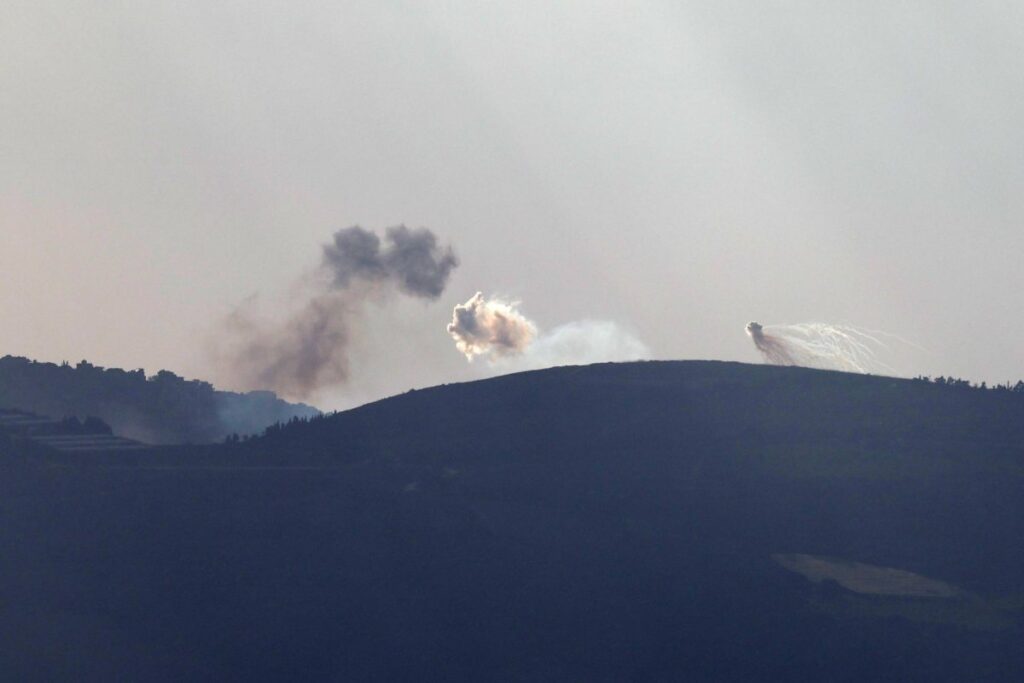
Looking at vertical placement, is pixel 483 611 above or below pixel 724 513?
below

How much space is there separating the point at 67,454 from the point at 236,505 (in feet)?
74.1

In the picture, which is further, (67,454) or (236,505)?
(67,454)

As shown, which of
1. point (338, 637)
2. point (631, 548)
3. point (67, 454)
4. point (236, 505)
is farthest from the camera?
point (67, 454)

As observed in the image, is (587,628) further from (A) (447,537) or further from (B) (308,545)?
(B) (308,545)

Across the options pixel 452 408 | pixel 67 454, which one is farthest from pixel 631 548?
pixel 67 454

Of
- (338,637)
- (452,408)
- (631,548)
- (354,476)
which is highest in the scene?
(452,408)

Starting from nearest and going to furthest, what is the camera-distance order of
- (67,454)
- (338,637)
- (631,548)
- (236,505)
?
(338,637) → (631,548) → (236,505) → (67,454)

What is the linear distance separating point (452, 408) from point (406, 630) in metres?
39.8

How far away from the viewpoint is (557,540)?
127 meters

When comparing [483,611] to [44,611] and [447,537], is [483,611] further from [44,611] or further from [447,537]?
[44,611]

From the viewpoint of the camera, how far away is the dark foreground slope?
11200 cm

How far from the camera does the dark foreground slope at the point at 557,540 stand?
112 metres

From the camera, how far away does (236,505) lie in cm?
13388

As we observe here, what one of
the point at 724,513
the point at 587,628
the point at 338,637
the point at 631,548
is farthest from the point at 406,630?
the point at 724,513
